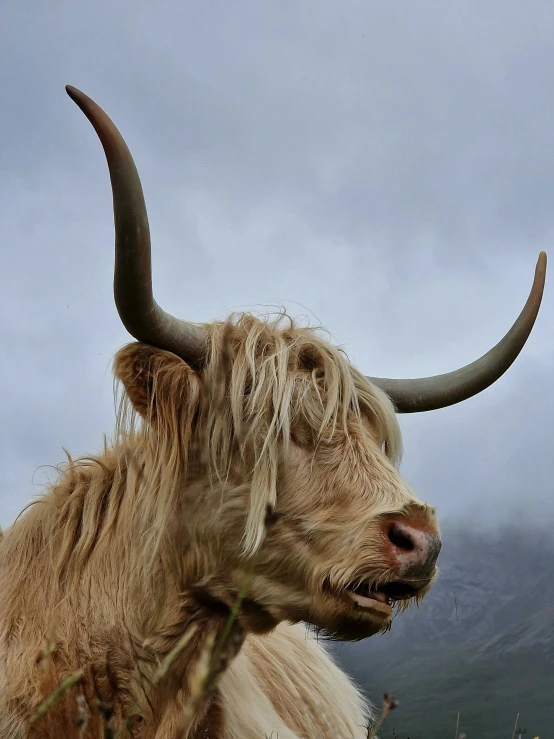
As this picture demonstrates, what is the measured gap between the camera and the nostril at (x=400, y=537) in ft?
11.0

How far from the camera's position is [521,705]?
193 m

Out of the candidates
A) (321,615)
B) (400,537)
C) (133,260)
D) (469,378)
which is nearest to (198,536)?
(321,615)

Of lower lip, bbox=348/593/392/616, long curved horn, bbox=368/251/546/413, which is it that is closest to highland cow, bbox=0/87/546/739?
lower lip, bbox=348/593/392/616

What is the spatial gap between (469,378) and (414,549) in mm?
1721

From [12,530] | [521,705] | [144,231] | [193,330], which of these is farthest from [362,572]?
[521,705]

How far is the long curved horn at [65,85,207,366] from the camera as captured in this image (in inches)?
123

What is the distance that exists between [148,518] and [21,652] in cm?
79

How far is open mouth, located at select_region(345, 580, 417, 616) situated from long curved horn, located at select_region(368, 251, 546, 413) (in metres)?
1.65

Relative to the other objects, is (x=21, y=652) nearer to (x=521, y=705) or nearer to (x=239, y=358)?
(x=239, y=358)

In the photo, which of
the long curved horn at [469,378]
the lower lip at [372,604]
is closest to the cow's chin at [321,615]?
the lower lip at [372,604]

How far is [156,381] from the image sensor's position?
12.8 feet

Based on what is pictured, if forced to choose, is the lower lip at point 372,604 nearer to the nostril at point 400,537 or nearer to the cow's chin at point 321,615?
the cow's chin at point 321,615

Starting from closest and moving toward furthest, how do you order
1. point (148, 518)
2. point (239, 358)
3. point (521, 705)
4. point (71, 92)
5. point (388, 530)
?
point (71, 92) → point (388, 530) → point (148, 518) → point (239, 358) → point (521, 705)

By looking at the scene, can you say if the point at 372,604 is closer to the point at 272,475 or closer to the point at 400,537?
the point at 400,537
